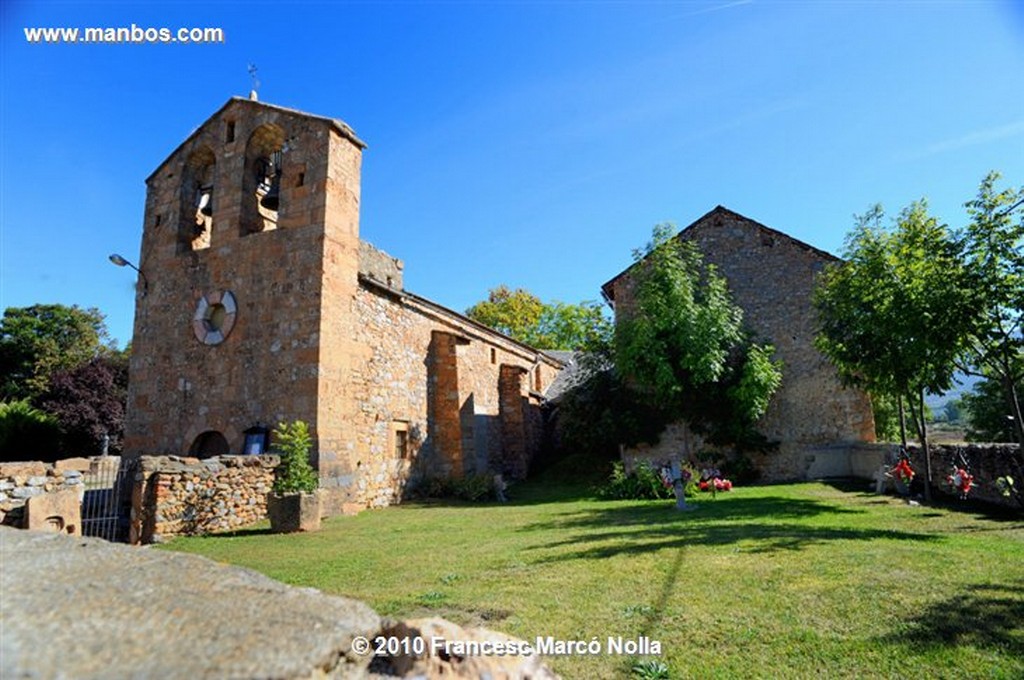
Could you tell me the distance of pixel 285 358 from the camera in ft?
43.6

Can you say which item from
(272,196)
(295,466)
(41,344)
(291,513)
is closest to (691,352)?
(295,466)

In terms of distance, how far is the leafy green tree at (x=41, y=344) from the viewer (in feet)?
120

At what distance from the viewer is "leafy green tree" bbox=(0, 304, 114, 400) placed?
36531mm

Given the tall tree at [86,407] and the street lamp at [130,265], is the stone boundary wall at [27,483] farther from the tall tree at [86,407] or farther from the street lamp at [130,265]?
the tall tree at [86,407]

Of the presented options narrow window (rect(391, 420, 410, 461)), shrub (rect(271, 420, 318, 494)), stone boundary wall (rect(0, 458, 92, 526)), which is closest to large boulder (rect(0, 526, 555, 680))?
stone boundary wall (rect(0, 458, 92, 526))

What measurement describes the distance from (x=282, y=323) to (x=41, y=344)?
35474mm

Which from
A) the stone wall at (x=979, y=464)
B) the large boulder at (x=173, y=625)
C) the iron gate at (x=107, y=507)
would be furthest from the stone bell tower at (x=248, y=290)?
the stone wall at (x=979, y=464)

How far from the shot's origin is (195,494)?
1039 centimetres

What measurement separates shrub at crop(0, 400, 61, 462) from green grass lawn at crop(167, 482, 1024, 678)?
563 inches

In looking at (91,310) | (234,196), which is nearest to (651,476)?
(234,196)

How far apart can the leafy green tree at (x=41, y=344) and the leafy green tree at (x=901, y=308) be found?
40.4m

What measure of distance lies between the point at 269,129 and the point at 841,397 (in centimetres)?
1858

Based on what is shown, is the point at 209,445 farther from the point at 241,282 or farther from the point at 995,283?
the point at 995,283

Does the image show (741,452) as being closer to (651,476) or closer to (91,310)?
(651,476)
